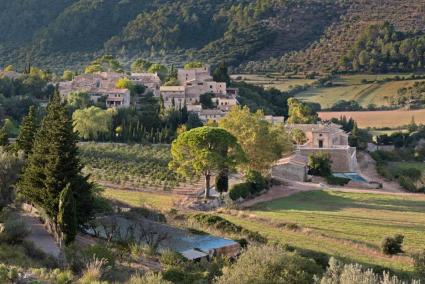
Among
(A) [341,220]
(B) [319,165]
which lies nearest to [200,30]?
(B) [319,165]

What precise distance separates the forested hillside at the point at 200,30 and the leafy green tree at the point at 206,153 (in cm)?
8054

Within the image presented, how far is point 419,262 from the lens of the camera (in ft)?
67.5

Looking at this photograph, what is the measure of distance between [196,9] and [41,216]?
5577 inches

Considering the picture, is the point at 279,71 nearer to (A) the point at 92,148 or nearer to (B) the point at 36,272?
(A) the point at 92,148

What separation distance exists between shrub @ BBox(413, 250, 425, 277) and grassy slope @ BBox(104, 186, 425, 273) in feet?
1.19

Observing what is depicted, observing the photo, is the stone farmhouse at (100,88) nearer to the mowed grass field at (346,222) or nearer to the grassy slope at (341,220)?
the grassy slope at (341,220)

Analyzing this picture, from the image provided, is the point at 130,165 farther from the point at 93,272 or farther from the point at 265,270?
the point at 265,270

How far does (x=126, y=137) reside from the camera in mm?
54156

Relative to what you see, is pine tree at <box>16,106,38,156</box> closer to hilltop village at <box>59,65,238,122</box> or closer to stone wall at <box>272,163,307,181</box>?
stone wall at <box>272,163,307,181</box>

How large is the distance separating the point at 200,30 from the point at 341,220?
408 ft

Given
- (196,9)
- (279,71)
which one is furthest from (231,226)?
(196,9)

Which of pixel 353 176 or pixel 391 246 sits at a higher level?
pixel 391 246

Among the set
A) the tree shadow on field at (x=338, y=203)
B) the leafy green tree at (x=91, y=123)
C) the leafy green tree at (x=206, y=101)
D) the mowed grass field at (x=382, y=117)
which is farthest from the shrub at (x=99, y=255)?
the mowed grass field at (x=382, y=117)

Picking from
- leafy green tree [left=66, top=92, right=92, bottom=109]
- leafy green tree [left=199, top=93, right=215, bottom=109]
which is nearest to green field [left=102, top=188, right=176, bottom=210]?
leafy green tree [left=66, top=92, right=92, bottom=109]
